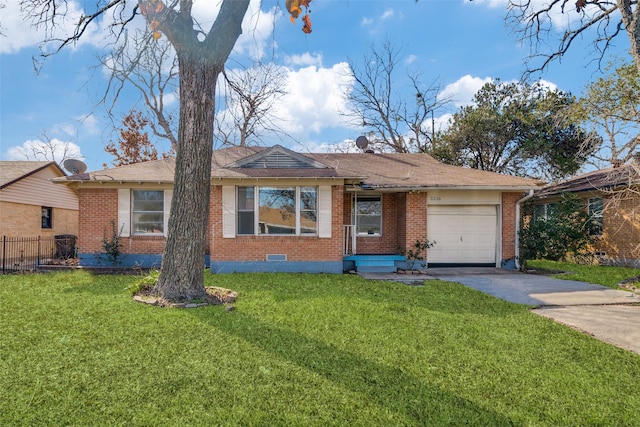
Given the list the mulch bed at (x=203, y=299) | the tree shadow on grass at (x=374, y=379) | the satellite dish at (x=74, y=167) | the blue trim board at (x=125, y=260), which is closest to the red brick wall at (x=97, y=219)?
the blue trim board at (x=125, y=260)

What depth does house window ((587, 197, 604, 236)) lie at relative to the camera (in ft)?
42.8

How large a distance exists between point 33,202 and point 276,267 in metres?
13.9

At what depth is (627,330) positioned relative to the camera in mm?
5328

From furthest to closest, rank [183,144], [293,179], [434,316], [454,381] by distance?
[293,179] < [183,144] < [434,316] < [454,381]

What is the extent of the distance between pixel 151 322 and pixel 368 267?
23.2 ft

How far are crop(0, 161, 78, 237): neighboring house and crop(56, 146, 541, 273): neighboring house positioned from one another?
621cm

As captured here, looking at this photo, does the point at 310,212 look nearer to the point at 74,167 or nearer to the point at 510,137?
the point at 74,167

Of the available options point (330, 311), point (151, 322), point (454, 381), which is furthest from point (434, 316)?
point (151, 322)

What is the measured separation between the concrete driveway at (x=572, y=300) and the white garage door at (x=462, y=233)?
0.94 meters

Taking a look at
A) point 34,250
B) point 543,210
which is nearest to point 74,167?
point 34,250

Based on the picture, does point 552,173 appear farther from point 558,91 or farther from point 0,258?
point 0,258

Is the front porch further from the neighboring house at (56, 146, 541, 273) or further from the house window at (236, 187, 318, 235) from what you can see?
the house window at (236, 187, 318, 235)

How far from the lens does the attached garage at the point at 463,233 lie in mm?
11961

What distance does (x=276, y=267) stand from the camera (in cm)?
1048
